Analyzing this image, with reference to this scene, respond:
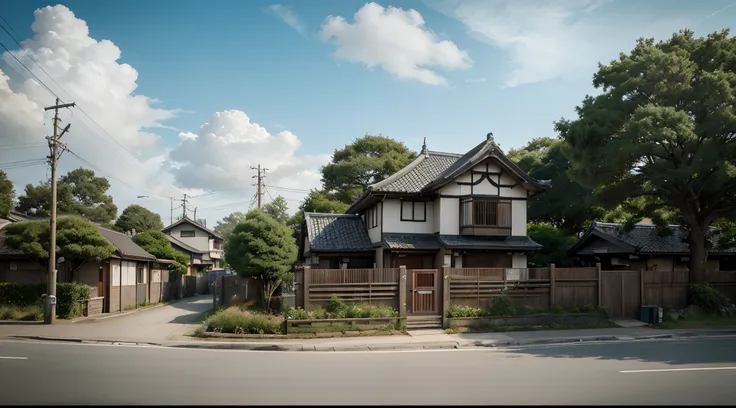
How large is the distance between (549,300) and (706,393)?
447 inches

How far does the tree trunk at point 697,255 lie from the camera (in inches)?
901

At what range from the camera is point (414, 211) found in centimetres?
2533

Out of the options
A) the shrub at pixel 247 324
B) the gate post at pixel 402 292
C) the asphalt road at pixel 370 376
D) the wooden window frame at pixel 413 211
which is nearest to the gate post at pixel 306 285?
the shrub at pixel 247 324

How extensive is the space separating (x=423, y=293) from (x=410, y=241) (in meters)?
4.86

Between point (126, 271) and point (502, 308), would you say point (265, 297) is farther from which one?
point (502, 308)

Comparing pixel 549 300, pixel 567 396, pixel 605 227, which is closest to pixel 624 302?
pixel 549 300

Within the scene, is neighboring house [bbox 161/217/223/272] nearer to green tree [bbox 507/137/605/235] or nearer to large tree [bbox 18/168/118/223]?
large tree [bbox 18/168/118/223]

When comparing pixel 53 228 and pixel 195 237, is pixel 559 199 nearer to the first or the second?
pixel 53 228

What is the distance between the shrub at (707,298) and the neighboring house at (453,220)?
21.5 feet

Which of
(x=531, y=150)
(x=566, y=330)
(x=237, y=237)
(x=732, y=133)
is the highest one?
(x=531, y=150)

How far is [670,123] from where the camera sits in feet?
65.4

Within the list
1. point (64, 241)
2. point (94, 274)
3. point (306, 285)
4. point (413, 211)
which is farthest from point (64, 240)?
point (413, 211)

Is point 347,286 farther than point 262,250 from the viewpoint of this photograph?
No

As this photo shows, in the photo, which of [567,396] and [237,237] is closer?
[567,396]
